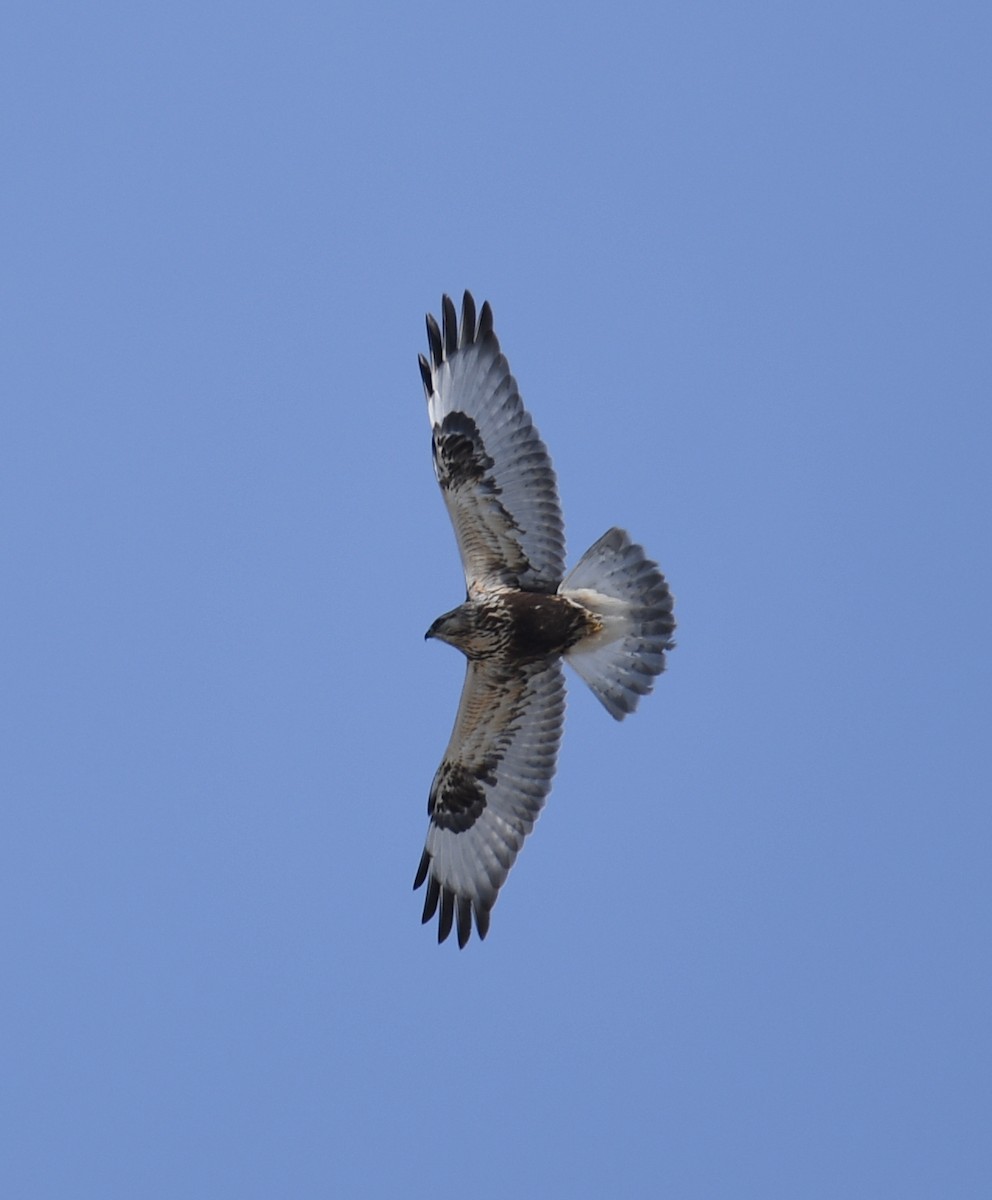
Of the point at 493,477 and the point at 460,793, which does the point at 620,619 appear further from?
the point at 460,793

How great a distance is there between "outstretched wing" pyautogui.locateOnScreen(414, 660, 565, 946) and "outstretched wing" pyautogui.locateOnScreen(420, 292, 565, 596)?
536 millimetres

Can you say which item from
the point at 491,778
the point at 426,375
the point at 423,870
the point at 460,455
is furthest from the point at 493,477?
the point at 423,870

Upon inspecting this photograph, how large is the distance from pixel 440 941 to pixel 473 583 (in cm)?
198

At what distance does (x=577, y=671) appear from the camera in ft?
37.5

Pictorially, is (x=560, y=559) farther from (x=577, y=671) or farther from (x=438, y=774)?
(x=438, y=774)

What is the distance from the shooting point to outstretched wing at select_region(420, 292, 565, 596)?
36.4ft

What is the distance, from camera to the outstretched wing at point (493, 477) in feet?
36.4

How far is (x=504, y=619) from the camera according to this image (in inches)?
436

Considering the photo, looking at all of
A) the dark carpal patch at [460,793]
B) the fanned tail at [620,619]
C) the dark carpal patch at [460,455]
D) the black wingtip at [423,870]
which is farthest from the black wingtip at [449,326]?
the black wingtip at [423,870]

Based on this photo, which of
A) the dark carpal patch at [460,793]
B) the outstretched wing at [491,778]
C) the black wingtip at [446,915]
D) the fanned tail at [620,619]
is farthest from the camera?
the black wingtip at [446,915]

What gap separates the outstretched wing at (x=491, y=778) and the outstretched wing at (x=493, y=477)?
54 centimetres

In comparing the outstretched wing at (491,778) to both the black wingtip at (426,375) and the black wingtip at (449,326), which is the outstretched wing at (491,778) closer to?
the black wingtip at (426,375)

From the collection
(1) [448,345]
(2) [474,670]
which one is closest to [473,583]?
(2) [474,670]

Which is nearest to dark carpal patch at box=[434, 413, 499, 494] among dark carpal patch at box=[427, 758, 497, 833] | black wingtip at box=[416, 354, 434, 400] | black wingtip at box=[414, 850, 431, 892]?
black wingtip at box=[416, 354, 434, 400]
